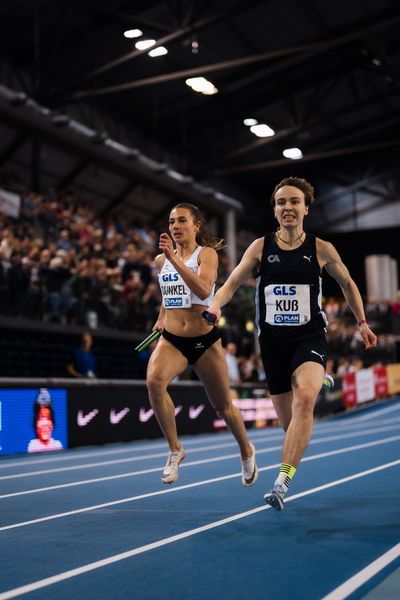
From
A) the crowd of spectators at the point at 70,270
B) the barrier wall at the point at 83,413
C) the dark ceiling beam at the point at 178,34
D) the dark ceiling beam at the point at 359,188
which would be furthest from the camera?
the dark ceiling beam at the point at 359,188

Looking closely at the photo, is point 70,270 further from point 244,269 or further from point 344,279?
point 344,279

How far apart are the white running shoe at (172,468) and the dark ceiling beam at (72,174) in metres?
23.5

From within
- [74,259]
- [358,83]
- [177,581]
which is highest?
[358,83]

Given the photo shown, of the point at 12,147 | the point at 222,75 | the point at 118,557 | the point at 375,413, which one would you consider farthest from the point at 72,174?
the point at 118,557

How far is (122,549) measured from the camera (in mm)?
5023

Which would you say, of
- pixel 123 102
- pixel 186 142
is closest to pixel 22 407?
pixel 123 102

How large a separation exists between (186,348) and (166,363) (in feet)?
0.68

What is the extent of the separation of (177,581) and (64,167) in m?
26.3

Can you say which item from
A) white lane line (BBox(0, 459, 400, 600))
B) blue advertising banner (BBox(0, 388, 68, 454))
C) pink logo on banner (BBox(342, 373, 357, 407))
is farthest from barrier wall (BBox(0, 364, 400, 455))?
white lane line (BBox(0, 459, 400, 600))

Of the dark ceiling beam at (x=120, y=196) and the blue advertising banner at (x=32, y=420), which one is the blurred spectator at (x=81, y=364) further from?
the dark ceiling beam at (x=120, y=196)

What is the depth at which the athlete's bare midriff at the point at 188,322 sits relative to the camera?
23.9ft

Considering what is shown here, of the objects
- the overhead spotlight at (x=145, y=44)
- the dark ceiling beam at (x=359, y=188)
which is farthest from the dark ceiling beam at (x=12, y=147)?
the dark ceiling beam at (x=359, y=188)

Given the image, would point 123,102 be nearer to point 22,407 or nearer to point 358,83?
point 358,83

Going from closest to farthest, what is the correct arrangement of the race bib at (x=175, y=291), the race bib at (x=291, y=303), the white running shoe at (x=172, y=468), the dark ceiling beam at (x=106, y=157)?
the race bib at (x=291, y=303)
the white running shoe at (x=172, y=468)
the race bib at (x=175, y=291)
the dark ceiling beam at (x=106, y=157)
